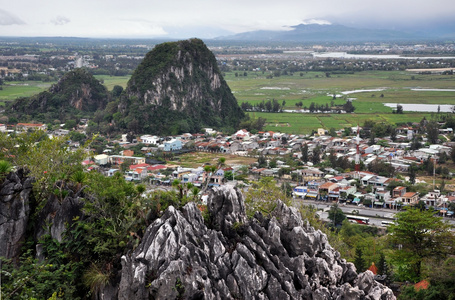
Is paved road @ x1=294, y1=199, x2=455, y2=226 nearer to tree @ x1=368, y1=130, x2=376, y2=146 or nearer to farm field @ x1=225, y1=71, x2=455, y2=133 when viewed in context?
tree @ x1=368, y1=130, x2=376, y2=146

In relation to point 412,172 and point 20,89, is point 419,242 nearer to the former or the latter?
point 412,172

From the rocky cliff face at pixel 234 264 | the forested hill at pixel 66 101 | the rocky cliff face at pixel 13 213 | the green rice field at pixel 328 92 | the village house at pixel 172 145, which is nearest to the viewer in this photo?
the rocky cliff face at pixel 234 264

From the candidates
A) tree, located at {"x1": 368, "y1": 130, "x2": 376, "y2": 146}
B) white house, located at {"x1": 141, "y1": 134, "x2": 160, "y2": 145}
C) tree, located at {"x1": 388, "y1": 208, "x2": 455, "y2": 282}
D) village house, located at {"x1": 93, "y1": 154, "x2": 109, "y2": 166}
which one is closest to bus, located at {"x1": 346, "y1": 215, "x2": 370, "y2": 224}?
tree, located at {"x1": 388, "y1": 208, "x2": 455, "y2": 282}

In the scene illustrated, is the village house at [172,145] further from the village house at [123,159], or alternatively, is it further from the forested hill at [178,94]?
the forested hill at [178,94]

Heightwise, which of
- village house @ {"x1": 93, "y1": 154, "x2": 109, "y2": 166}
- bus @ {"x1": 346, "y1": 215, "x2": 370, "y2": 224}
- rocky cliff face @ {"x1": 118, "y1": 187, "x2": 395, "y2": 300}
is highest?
rocky cliff face @ {"x1": 118, "y1": 187, "x2": 395, "y2": 300}

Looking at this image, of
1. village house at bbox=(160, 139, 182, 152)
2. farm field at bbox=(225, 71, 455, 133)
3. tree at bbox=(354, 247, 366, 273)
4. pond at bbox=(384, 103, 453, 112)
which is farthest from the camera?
pond at bbox=(384, 103, 453, 112)

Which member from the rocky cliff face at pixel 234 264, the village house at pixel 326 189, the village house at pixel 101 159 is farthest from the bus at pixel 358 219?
the village house at pixel 101 159
